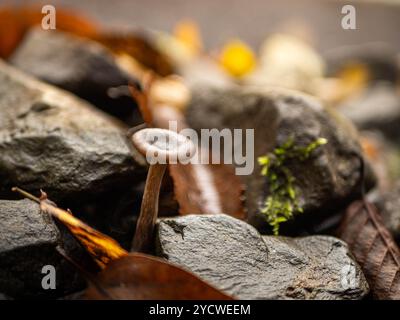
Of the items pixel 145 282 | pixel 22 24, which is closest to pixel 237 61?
pixel 22 24

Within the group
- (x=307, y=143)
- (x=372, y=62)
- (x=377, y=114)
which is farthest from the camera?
(x=372, y=62)

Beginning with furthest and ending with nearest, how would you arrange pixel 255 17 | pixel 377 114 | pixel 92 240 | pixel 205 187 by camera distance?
pixel 255 17, pixel 377 114, pixel 205 187, pixel 92 240

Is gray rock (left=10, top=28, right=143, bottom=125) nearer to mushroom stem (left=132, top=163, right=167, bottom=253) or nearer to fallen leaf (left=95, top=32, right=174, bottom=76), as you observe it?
fallen leaf (left=95, top=32, right=174, bottom=76)

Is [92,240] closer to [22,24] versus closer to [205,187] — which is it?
[205,187]

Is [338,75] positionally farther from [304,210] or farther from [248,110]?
[304,210]

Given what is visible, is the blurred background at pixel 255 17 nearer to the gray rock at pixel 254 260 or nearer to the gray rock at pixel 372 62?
the gray rock at pixel 372 62

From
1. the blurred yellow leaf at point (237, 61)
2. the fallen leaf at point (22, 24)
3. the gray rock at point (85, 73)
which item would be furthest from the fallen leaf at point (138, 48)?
the blurred yellow leaf at point (237, 61)
